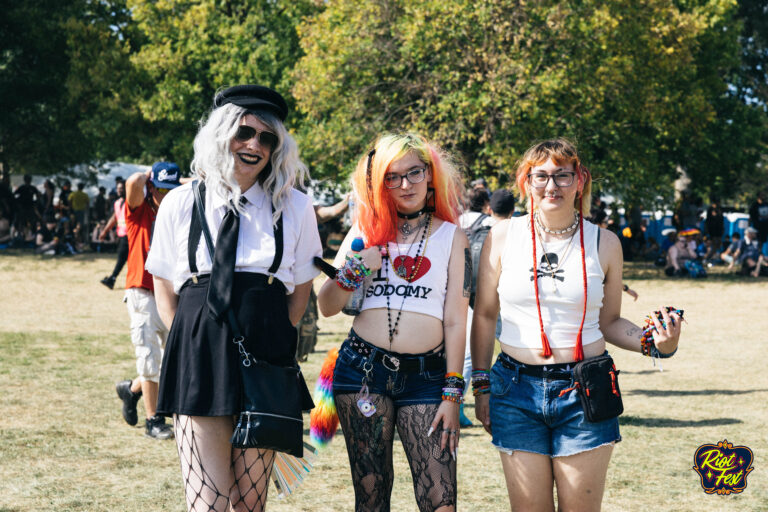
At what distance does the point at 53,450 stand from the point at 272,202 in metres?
3.89

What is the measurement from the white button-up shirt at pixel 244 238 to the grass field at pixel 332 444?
2.34 m

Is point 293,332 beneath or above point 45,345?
above

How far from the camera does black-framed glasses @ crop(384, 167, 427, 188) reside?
347 cm

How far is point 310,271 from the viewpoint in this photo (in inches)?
128

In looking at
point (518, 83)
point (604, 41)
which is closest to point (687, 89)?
point (604, 41)

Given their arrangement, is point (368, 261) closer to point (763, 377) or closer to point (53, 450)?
point (53, 450)

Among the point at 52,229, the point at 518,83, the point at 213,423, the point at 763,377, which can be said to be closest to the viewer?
the point at 213,423

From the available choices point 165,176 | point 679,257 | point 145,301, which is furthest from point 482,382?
point 679,257

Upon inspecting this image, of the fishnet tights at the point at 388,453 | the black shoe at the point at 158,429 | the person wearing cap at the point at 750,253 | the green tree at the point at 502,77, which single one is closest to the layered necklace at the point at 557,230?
the fishnet tights at the point at 388,453

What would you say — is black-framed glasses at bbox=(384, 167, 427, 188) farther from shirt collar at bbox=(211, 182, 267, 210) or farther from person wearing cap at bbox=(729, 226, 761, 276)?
person wearing cap at bbox=(729, 226, 761, 276)

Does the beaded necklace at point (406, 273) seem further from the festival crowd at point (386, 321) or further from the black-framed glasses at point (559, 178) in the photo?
the black-framed glasses at point (559, 178)

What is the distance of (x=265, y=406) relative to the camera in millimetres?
2979

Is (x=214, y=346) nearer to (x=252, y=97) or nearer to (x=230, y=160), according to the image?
(x=230, y=160)

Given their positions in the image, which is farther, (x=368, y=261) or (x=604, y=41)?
(x=604, y=41)
